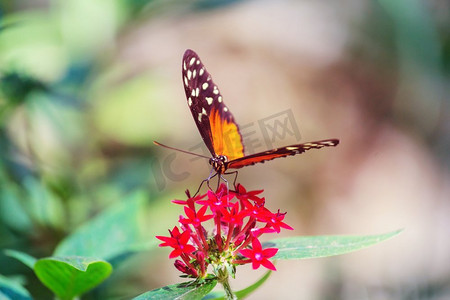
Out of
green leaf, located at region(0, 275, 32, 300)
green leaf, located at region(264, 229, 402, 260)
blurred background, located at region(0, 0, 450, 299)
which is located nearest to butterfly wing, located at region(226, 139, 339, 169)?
green leaf, located at region(264, 229, 402, 260)

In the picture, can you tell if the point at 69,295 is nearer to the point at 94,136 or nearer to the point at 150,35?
the point at 94,136

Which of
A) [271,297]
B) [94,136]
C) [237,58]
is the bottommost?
[271,297]

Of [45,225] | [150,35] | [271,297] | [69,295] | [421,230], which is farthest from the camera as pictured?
[150,35]

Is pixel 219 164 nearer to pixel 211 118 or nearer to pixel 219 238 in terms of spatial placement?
pixel 211 118

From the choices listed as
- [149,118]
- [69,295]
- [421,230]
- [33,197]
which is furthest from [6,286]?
[421,230]

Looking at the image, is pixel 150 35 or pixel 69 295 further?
pixel 150 35

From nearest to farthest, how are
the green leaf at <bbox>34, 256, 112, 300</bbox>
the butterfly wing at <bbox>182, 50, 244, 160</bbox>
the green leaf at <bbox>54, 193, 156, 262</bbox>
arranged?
the green leaf at <bbox>34, 256, 112, 300</bbox>, the butterfly wing at <bbox>182, 50, 244, 160</bbox>, the green leaf at <bbox>54, 193, 156, 262</bbox>

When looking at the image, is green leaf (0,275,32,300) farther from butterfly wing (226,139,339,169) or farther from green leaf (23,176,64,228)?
green leaf (23,176,64,228)

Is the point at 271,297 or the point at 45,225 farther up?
the point at 45,225
